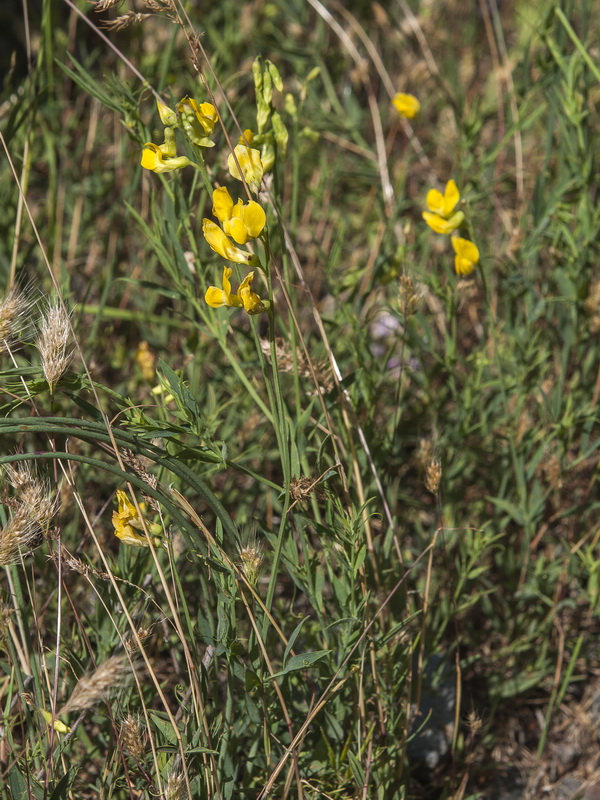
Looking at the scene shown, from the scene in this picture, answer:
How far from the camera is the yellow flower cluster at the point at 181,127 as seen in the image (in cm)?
122

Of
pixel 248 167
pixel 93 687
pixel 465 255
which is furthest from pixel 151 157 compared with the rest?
pixel 93 687

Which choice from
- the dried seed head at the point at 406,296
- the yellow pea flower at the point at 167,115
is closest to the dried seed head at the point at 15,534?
the yellow pea flower at the point at 167,115

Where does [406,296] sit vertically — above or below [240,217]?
below

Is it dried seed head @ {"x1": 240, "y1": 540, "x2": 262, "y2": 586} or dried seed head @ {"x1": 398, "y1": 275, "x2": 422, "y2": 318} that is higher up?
dried seed head @ {"x1": 398, "y1": 275, "x2": 422, "y2": 318}

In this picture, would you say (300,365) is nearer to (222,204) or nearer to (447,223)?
(222,204)

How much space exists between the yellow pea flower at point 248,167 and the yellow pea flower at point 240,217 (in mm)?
54

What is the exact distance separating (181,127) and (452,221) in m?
0.63

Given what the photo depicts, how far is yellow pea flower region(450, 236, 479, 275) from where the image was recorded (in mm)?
1595

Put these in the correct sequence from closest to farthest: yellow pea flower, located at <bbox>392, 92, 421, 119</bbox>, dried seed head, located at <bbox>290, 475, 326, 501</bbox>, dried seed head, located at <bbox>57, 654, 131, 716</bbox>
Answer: dried seed head, located at <bbox>57, 654, 131, 716</bbox>
dried seed head, located at <bbox>290, 475, 326, 501</bbox>
yellow pea flower, located at <bbox>392, 92, 421, 119</bbox>

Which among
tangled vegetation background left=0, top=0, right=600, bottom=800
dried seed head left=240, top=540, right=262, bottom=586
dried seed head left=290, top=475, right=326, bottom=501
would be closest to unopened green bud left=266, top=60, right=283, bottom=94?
tangled vegetation background left=0, top=0, right=600, bottom=800

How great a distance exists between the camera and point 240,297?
1.16 m

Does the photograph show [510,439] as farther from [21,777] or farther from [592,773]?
[21,777]

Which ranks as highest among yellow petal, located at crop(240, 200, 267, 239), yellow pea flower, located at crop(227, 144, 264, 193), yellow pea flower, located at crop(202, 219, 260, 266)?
yellow pea flower, located at crop(227, 144, 264, 193)

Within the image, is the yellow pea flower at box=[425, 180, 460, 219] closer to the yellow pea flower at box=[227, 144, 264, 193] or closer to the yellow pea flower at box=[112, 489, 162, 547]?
the yellow pea flower at box=[227, 144, 264, 193]
